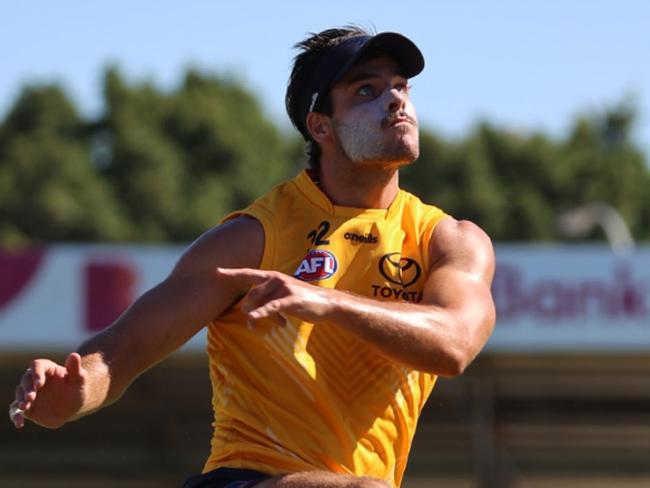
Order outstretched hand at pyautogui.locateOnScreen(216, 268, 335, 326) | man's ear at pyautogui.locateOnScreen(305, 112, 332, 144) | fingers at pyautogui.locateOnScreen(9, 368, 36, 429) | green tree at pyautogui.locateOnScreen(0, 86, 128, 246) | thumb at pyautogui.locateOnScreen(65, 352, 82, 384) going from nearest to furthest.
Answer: outstretched hand at pyautogui.locateOnScreen(216, 268, 335, 326), fingers at pyautogui.locateOnScreen(9, 368, 36, 429), thumb at pyautogui.locateOnScreen(65, 352, 82, 384), man's ear at pyautogui.locateOnScreen(305, 112, 332, 144), green tree at pyautogui.locateOnScreen(0, 86, 128, 246)

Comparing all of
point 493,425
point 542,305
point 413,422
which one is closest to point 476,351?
point 413,422

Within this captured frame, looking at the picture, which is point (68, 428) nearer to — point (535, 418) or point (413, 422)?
point (535, 418)

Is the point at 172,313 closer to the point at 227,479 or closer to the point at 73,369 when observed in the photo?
the point at 73,369

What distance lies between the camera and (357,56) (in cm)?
532

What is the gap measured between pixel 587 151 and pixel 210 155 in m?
18.1

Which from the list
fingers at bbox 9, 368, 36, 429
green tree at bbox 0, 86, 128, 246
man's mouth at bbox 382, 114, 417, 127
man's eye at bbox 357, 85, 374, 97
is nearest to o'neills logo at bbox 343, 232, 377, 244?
man's mouth at bbox 382, 114, 417, 127

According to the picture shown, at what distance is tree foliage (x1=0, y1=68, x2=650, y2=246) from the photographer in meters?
68.2

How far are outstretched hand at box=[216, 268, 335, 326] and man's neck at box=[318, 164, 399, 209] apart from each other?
881 mm

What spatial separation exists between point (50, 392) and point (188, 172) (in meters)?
68.1

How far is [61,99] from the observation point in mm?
70250

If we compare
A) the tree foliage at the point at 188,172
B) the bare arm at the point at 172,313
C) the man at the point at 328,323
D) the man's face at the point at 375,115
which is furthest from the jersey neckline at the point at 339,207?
the tree foliage at the point at 188,172

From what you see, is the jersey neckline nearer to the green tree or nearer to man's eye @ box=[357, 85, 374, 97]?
man's eye @ box=[357, 85, 374, 97]

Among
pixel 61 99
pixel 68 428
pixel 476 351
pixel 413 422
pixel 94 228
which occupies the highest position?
pixel 476 351

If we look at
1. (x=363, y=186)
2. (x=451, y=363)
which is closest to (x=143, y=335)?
(x=363, y=186)
